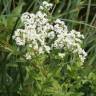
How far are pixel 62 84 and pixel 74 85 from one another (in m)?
0.10

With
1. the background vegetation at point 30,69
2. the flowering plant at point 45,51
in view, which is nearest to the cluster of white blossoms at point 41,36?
the flowering plant at point 45,51

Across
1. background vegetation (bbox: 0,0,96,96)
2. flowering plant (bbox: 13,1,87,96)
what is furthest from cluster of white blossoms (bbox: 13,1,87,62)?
background vegetation (bbox: 0,0,96,96)

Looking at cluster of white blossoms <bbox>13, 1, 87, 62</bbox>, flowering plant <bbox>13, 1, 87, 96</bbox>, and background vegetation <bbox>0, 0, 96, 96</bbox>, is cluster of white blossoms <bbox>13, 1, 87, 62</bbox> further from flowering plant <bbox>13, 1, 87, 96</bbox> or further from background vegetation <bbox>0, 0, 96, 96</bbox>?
background vegetation <bbox>0, 0, 96, 96</bbox>

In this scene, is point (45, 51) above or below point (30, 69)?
above

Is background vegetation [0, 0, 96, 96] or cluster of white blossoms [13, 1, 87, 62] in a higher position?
cluster of white blossoms [13, 1, 87, 62]

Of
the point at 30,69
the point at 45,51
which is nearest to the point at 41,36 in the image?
the point at 45,51

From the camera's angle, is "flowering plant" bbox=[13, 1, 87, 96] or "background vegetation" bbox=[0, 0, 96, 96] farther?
"background vegetation" bbox=[0, 0, 96, 96]

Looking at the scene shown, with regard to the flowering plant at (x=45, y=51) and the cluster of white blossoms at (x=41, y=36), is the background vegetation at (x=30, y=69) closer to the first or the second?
the flowering plant at (x=45, y=51)

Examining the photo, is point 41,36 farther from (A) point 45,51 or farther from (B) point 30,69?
(B) point 30,69

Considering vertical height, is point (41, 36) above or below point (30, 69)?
above

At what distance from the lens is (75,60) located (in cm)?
229

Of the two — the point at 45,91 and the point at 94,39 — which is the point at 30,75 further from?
the point at 94,39

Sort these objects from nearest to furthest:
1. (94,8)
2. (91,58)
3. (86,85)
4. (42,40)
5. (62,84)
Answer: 1. (42,40)
2. (62,84)
3. (86,85)
4. (91,58)
5. (94,8)

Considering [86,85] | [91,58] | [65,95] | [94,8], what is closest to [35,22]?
[65,95]
